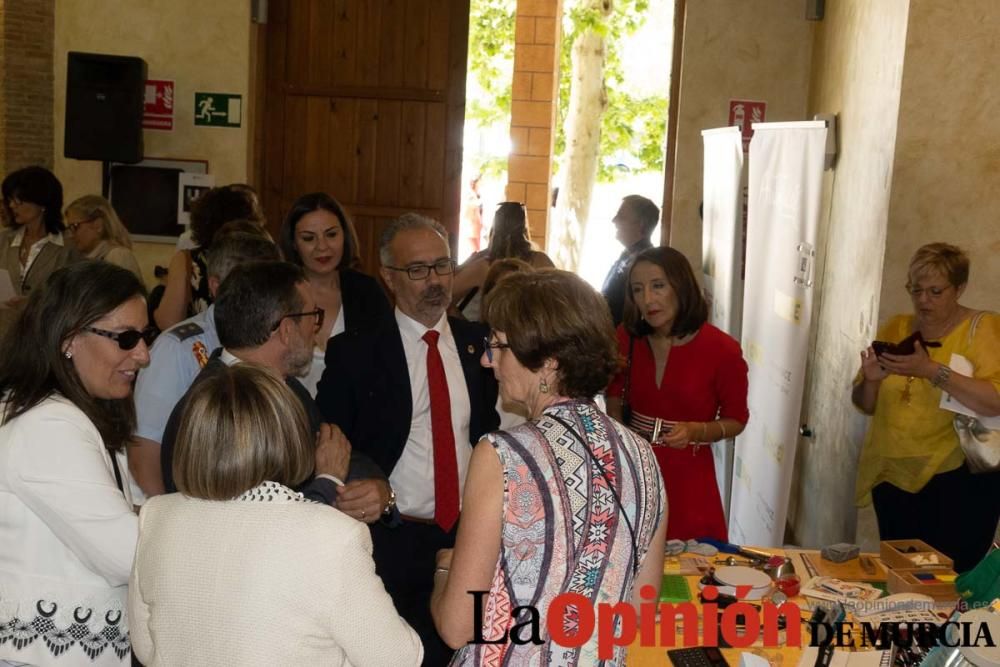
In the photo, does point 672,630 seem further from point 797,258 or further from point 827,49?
point 827,49

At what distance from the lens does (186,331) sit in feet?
10.3

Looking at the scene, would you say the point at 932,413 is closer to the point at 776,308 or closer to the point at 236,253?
the point at 776,308

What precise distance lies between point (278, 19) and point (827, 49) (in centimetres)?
346

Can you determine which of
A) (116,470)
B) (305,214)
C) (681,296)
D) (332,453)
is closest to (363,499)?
(332,453)

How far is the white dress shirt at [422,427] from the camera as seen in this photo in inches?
126

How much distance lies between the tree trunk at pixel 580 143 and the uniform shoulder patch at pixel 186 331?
10.0 meters

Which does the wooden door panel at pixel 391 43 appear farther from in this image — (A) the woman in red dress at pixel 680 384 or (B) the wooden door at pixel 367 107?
(A) the woman in red dress at pixel 680 384

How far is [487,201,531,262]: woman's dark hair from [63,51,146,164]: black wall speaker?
8.56 ft

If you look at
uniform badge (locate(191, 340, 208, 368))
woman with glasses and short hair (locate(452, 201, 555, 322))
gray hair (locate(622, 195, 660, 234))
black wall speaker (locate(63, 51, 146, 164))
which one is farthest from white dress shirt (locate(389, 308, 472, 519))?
black wall speaker (locate(63, 51, 146, 164))

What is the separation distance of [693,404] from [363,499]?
1598 millimetres

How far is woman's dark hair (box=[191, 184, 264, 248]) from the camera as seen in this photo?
4.59 m

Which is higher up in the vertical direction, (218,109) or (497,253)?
(218,109)

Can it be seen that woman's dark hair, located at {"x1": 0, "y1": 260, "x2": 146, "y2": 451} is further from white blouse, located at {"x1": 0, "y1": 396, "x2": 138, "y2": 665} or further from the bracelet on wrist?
the bracelet on wrist

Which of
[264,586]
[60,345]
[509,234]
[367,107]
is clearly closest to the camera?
[264,586]
